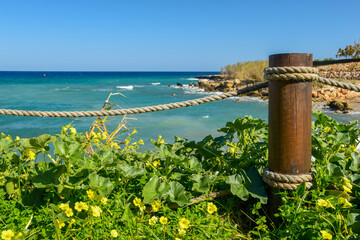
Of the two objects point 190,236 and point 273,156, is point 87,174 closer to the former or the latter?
point 190,236

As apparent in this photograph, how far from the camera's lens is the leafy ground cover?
1.37 metres

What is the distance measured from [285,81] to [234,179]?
57 cm

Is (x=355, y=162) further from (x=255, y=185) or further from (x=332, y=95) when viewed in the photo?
(x=332, y=95)

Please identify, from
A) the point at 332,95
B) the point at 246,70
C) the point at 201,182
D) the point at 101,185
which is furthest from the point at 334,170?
the point at 246,70

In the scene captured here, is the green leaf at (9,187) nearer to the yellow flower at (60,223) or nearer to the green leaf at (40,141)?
the green leaf at (40,141)

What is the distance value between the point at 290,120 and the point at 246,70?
980 inches

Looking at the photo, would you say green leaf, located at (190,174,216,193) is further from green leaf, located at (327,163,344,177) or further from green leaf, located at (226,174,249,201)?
green leaf, located at (327,163,344,177)

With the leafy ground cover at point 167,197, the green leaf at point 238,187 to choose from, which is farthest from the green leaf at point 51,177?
the green leaf at point 238,187

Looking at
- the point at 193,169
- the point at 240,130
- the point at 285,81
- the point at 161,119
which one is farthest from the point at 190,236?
the point at 161,119

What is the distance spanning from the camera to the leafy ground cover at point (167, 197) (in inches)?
53.8

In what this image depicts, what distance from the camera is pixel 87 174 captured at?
153cm

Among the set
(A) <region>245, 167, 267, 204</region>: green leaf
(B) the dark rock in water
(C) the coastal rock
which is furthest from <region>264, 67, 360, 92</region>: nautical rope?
(C) the coastal rock

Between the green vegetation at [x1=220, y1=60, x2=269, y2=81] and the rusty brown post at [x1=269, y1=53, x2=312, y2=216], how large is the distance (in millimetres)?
21636

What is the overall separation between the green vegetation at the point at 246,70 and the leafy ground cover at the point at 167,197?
21.6 metres
